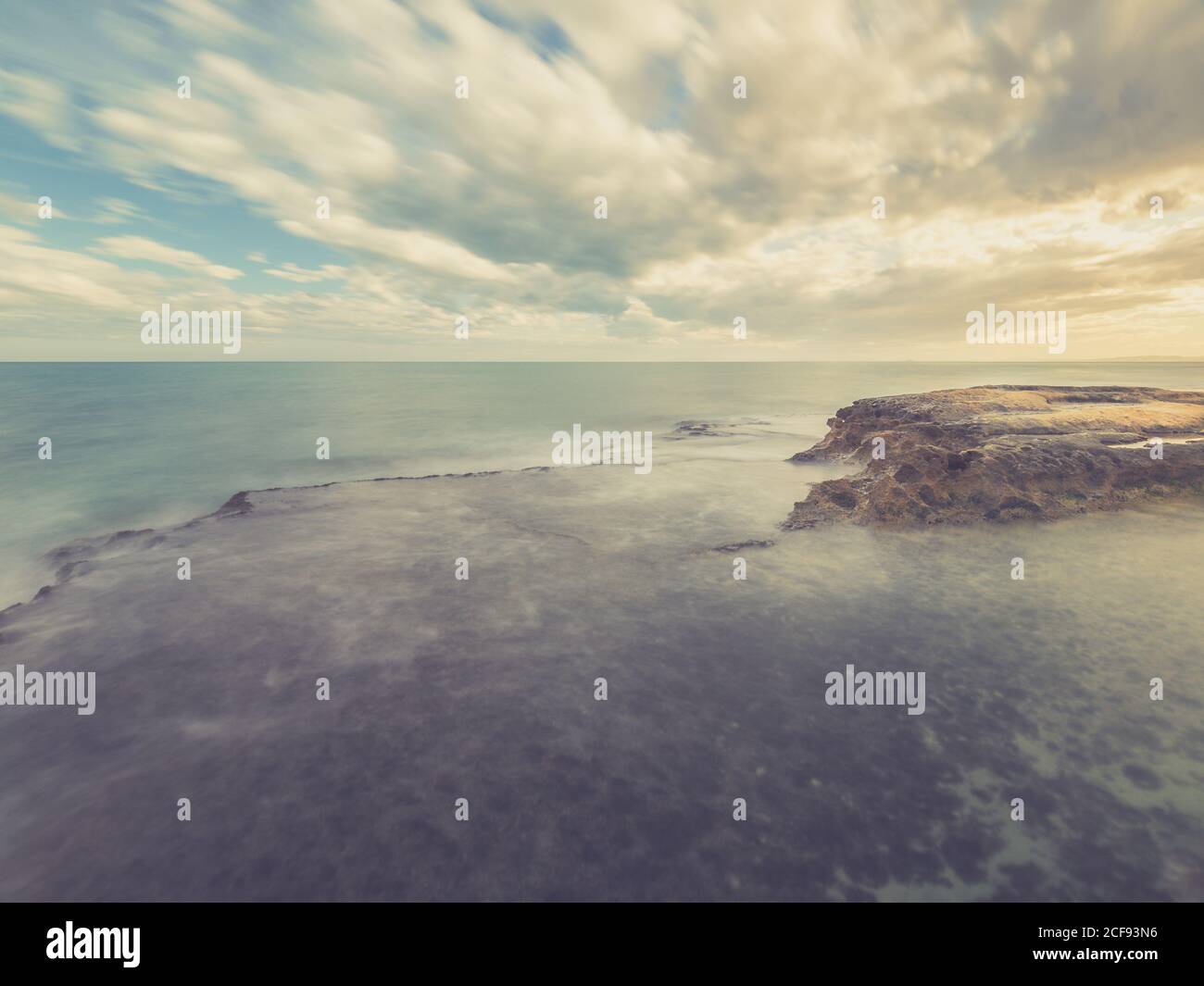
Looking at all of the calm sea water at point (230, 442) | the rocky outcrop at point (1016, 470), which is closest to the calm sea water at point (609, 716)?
the rocky outcrop at point (1016, 470)

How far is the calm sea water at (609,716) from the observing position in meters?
7.64

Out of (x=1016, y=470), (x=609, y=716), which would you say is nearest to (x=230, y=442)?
(x=609, y=716)

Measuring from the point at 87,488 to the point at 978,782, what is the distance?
157ft

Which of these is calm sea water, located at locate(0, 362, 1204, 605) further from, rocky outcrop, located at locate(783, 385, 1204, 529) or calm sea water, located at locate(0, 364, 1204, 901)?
rocky outcrop, located at locate(783, 385, 1204, 529)

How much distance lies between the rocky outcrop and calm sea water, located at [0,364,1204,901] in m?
1.45

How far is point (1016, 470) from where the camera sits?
2402cm

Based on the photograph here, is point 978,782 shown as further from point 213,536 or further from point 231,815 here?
point 213,536

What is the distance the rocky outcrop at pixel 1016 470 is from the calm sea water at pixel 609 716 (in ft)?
4.77

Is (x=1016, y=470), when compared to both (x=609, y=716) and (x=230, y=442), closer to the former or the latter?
(x=609, y=716)

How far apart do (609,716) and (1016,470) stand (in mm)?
23943

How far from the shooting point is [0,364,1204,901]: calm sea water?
25.1 feet

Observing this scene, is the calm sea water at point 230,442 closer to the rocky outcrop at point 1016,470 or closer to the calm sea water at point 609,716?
the calm sea water at point 609,716
